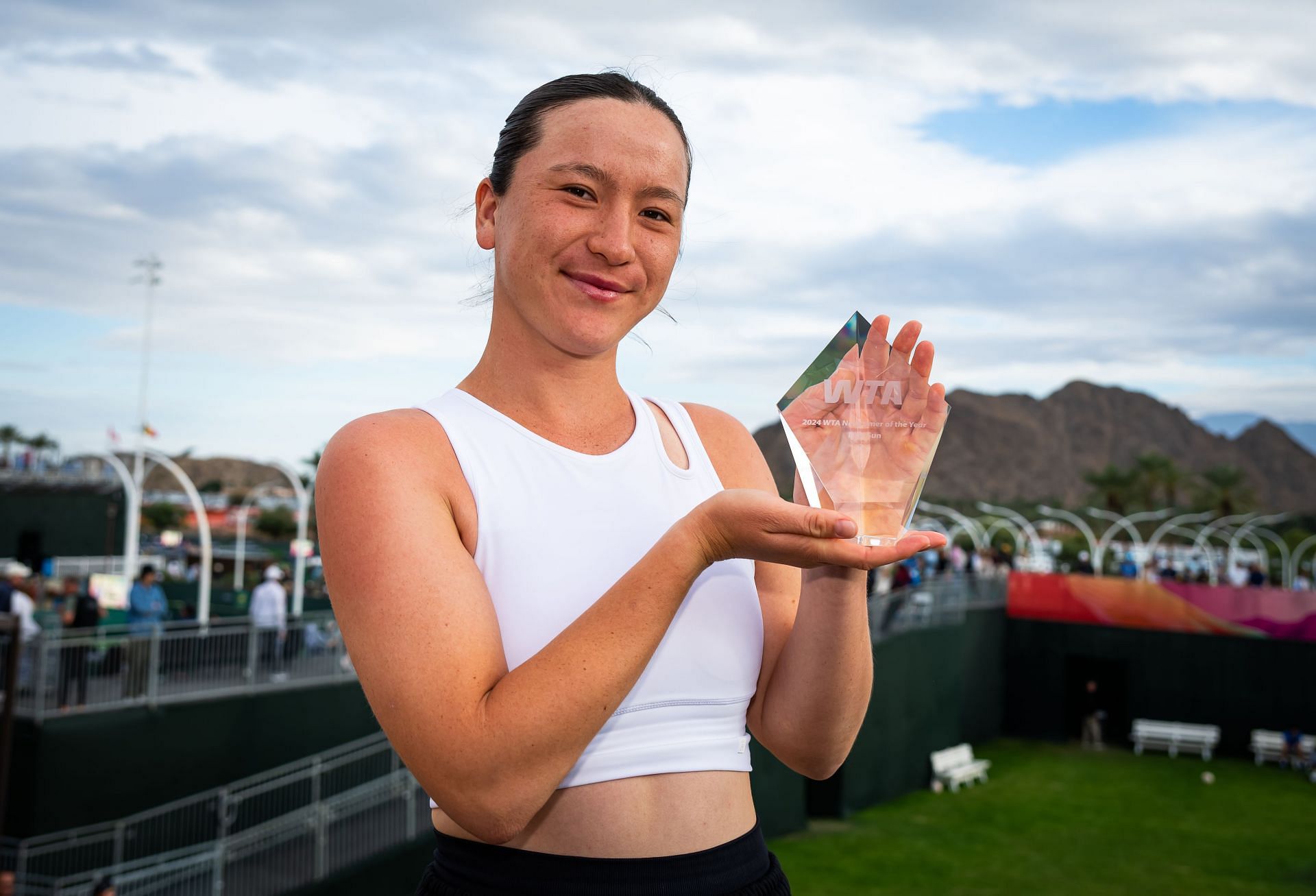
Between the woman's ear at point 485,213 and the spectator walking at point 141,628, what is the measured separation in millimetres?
12974

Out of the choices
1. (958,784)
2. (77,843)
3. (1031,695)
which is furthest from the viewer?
(1031,695)

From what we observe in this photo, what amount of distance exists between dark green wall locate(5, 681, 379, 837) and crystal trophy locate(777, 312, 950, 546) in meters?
13.1

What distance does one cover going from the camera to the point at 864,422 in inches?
61.2

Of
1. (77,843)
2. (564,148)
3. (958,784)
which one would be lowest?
(958,784)

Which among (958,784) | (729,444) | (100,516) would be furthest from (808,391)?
(100,516)

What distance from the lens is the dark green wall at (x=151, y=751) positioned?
1233cm

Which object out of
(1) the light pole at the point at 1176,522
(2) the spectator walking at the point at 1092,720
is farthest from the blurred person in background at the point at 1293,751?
(1) the light pole at the point at 1176,522

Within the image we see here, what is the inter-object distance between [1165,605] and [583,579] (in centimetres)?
2998

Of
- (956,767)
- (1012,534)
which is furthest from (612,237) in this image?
(1012,534)

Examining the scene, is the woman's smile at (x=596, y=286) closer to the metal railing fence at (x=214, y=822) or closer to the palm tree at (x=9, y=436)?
the metal railing fence at (x=214, y=822)

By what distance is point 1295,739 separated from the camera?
2716 centimetres

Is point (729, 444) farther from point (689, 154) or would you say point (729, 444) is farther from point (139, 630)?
point (139, 630)

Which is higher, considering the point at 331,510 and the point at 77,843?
the point at 331,510

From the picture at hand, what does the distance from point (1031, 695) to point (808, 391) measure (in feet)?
104
